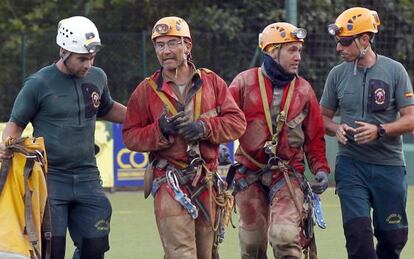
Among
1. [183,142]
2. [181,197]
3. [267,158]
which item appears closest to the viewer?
[181,197]

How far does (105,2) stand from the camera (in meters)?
23.8

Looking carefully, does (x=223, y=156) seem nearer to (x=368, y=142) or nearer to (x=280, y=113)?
(x=280, y=113)

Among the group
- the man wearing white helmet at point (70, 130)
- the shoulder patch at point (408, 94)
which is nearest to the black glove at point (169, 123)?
the man wearing white helmet at point (70, 130)

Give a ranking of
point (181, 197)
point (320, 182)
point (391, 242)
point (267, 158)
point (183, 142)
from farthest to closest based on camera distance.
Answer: point (391, 242) < point (267, 158) < point (320, 182) < point (183, 142) < point (181, 197)

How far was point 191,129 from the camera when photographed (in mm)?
9633

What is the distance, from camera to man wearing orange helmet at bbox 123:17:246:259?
9.73m

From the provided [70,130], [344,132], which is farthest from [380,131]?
[70,130]

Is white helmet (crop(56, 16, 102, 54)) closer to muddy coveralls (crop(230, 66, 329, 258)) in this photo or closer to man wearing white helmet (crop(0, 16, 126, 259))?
man wearing white helmet (crop(0, 16, 126, 259))

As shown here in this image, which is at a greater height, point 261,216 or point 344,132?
point 344,132

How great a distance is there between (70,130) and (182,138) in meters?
0.95

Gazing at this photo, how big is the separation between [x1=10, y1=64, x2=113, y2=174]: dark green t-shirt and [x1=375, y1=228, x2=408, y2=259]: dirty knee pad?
2379mm

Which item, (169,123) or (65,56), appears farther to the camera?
(65,56)

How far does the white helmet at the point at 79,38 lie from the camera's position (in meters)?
10.1

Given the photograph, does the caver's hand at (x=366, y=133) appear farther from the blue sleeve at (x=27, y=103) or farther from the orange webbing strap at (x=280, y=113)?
the blue sleeve at (x=27, y=103)
